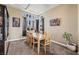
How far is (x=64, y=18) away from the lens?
2.12 metres

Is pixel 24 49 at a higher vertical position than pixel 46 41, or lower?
lower

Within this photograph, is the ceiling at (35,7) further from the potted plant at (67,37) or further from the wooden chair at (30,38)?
the potted plant at (67,37)

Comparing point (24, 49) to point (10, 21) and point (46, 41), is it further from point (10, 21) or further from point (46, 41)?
point (10, 21)

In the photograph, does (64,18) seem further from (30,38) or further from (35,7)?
(30,38)

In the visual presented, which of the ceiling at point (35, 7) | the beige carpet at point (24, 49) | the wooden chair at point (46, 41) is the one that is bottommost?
the beige carpet at point (24, 49)

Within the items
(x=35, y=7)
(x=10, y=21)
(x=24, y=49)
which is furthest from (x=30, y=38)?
→ (x=35, y=7)

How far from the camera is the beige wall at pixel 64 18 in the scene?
211 centimetres

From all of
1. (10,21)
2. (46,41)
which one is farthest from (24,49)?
(10,21)

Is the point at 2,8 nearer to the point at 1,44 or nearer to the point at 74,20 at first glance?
the point at 1,44

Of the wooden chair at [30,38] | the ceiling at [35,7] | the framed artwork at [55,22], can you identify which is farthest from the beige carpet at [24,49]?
the ceiling at [35,7]

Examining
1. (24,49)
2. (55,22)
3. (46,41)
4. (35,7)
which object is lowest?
(24,49)

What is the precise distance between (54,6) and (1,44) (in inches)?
45.5
